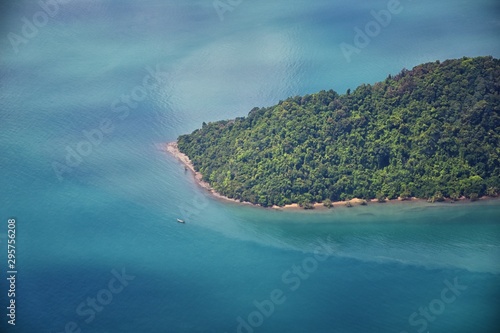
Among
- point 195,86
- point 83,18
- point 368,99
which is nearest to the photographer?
point 368,99

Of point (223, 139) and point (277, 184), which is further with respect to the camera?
point (223, 139)

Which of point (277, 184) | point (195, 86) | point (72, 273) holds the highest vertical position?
point (195, 86)

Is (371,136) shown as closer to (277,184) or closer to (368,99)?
(368,99)

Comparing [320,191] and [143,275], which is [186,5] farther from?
[143,275]

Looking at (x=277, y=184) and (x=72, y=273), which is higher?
(x=277, y=184)

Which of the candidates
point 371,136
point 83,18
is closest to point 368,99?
point 371,136

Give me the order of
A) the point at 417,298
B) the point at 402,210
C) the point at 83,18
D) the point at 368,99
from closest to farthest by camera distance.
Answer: the point at 417,298 → the point at 402,210 → the point at 368,99 → the point at 83,18
